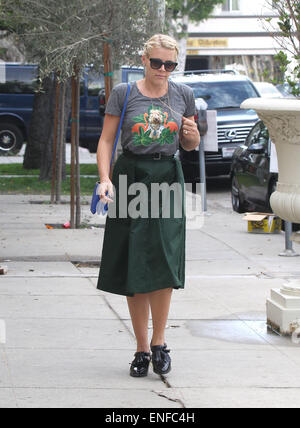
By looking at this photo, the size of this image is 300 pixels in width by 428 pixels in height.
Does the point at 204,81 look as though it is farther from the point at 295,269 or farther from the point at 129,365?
the point at 129,365

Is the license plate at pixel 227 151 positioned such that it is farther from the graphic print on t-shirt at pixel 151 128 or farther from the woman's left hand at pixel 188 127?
the graphic print on t-shirt at pixel 151 128

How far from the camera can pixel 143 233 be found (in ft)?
17.6

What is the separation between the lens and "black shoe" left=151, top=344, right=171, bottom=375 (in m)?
5.38

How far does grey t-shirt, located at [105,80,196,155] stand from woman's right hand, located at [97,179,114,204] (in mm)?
244

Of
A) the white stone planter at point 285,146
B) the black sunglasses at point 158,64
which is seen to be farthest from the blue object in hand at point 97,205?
the white stone planter at point 285,146

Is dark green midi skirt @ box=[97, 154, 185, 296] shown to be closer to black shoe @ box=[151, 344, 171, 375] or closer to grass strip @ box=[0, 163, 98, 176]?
black shoe @ box=[151, 344, 171, 375]

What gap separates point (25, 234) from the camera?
37.2 feet

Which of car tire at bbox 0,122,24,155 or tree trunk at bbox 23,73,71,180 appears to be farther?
car tire at bbox 0,122,24,155

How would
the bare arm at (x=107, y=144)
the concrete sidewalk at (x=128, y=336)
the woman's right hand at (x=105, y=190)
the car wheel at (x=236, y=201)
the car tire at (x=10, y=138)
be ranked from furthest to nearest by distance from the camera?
1. the car tire at (x=10, y=138)
2. the car wheel at (x=236, y=201)
3. the bare arm at (x=107, y=144)
4. the woman's right hand at (x=105, y=190)
5. the concrete sidewalk at (x=128, y=336)

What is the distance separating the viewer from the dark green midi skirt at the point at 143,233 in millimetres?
5344

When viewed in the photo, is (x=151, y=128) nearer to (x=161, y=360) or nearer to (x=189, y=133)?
(x=189, y=133)

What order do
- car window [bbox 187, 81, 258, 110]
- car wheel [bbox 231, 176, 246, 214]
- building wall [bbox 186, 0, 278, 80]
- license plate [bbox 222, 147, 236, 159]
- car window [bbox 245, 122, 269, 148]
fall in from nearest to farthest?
car window [bbox 245, 122, 269, 148], car wheel [bbox 231, 176, 246, 214], license plate [bbox 222, 147, 236, 159], car window [bbox 187, 81, 258, 110], building wall [bbox 186, 0, 278, 80]

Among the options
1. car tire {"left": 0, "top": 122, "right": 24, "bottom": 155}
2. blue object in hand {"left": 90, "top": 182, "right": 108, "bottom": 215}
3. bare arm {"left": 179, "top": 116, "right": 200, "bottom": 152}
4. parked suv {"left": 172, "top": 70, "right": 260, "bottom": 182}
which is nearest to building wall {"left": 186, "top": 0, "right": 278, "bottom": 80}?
car tire {"left": 0, "top": 122, "right": 24, "bottom": 155}

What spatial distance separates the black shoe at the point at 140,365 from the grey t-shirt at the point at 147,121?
116cm
